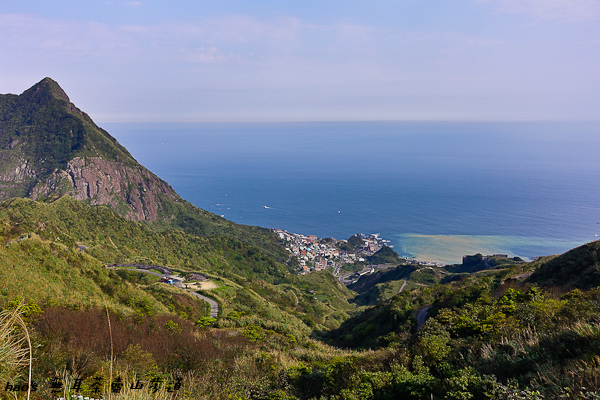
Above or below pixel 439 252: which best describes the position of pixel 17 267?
above

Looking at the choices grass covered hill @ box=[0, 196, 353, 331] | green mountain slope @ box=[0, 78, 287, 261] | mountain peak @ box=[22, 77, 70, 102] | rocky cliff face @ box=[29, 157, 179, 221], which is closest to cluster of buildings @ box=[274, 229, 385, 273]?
green mountain slope @ box=[0, 78, 287, 261]

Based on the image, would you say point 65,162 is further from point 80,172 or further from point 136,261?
point 136,261

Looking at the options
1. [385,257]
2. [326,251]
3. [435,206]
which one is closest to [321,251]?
[326,251]

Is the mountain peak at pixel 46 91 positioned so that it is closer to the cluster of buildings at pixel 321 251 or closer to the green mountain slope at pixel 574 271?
the cluster of buildings at pixel 321 251

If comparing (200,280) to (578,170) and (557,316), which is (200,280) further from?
(578,170)

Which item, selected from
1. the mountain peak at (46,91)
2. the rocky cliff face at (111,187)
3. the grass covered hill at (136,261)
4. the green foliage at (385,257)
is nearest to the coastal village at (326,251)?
the green foliage at (385,257)

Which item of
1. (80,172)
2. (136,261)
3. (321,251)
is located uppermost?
(80,172)

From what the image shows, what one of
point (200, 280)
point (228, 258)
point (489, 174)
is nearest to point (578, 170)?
point (489, 174)
